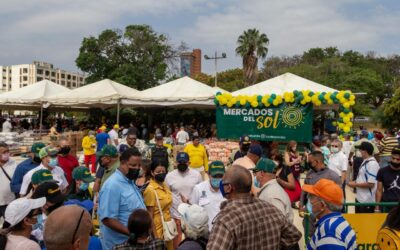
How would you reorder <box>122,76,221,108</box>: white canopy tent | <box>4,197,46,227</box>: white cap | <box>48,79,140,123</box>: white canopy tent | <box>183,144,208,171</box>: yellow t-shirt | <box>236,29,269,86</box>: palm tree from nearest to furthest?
<box>4,197,46,227</box>: white cap, <box>183,144,208,171</box>: yellow t-shirt, <box>122,76,221,108</box>: white canopy tent, <box>48,79,140,123</box>: white canopy tent, <box>236,29,269,86</box>: palm tree

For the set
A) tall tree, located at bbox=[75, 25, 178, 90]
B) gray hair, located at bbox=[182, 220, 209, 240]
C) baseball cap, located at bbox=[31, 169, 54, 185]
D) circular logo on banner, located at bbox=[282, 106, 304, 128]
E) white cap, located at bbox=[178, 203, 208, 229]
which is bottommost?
gray hair, located at bbox=[182, 220, 209, 240]

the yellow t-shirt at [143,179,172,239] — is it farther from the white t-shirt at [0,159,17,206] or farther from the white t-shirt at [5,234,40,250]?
the white t-shirt at [0,159,17,206]

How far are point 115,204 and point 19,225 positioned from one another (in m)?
0.97

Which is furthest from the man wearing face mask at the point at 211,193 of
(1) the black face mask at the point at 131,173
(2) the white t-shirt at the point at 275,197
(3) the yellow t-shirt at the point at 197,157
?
(3) the yellow t-shirt at the point at 197,157

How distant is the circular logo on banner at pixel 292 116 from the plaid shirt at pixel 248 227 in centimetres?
A: 1075

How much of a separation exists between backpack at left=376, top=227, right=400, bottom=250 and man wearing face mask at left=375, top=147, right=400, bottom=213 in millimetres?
2680

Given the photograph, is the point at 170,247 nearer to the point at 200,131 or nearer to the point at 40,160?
the point at 40,160

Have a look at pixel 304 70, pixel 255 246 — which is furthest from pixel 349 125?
pixel 304 70

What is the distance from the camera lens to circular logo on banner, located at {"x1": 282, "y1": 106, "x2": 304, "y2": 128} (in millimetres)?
13115

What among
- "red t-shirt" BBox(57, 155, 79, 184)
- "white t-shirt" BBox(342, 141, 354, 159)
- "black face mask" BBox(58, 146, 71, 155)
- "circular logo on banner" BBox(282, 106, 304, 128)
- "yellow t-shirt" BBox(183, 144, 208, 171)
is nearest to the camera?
"red t-shirt" BBox(57, 155, 79, 184)

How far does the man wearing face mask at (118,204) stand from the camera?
3371mm

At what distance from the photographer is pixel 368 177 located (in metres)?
5.56

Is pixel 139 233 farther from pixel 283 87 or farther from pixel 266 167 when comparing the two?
pixel 283 87

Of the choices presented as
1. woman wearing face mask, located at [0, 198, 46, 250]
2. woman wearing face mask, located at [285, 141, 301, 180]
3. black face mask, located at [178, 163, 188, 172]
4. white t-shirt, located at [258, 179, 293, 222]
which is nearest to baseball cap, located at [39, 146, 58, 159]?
black face mask, located at [178, 163, 188, 172]
